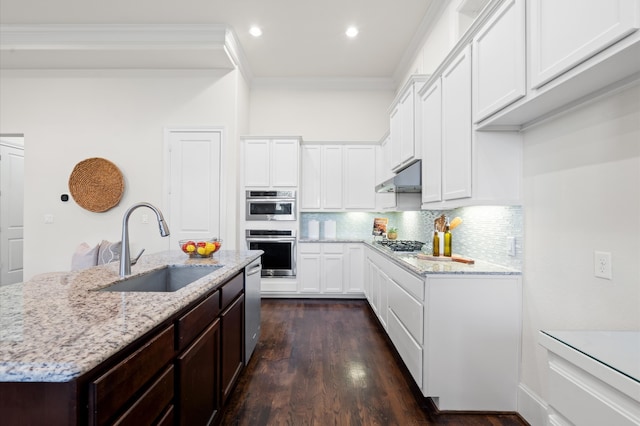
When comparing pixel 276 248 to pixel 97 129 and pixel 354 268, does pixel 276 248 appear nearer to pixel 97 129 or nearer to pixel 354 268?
pixel 354 268

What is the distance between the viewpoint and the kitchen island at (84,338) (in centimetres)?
71

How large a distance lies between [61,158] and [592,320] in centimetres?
576

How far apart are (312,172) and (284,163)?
478mm

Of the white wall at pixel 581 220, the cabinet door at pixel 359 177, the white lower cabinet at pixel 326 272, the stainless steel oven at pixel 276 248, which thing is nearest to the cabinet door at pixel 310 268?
the white lower cabinet at pixel 326 272

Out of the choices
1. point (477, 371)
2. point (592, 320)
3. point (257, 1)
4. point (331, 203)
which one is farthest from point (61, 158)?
point (592, 320)

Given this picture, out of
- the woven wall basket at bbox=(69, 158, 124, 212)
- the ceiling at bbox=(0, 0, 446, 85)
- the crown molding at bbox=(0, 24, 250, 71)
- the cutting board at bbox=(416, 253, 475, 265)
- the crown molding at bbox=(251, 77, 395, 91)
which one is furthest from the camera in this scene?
the crown molding at bbox=(251, 77, 395, 91)

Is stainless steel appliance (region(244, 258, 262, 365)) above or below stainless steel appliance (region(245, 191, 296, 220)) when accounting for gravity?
below

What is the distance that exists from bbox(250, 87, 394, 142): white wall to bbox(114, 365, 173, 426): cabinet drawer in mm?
4333

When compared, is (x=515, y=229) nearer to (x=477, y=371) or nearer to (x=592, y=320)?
(x=592, y=320)

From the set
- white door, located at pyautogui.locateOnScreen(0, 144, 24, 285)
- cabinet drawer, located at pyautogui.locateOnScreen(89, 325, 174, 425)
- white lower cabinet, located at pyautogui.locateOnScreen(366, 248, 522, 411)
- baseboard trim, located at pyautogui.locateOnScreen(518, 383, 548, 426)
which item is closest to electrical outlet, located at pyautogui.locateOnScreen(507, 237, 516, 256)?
white lower cabinet, located at pyautogui.locateOnScreen(366, 248, 522, 411)

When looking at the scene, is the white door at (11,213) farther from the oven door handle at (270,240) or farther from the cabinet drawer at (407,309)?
the cabinet drawer at (407,309)

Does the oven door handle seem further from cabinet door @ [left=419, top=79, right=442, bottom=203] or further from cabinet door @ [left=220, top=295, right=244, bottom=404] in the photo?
cabinet door @ [left=419, top=79, right=442, bottom=203]

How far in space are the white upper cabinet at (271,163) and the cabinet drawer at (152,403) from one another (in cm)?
346

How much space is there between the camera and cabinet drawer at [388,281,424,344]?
6.79 feet
